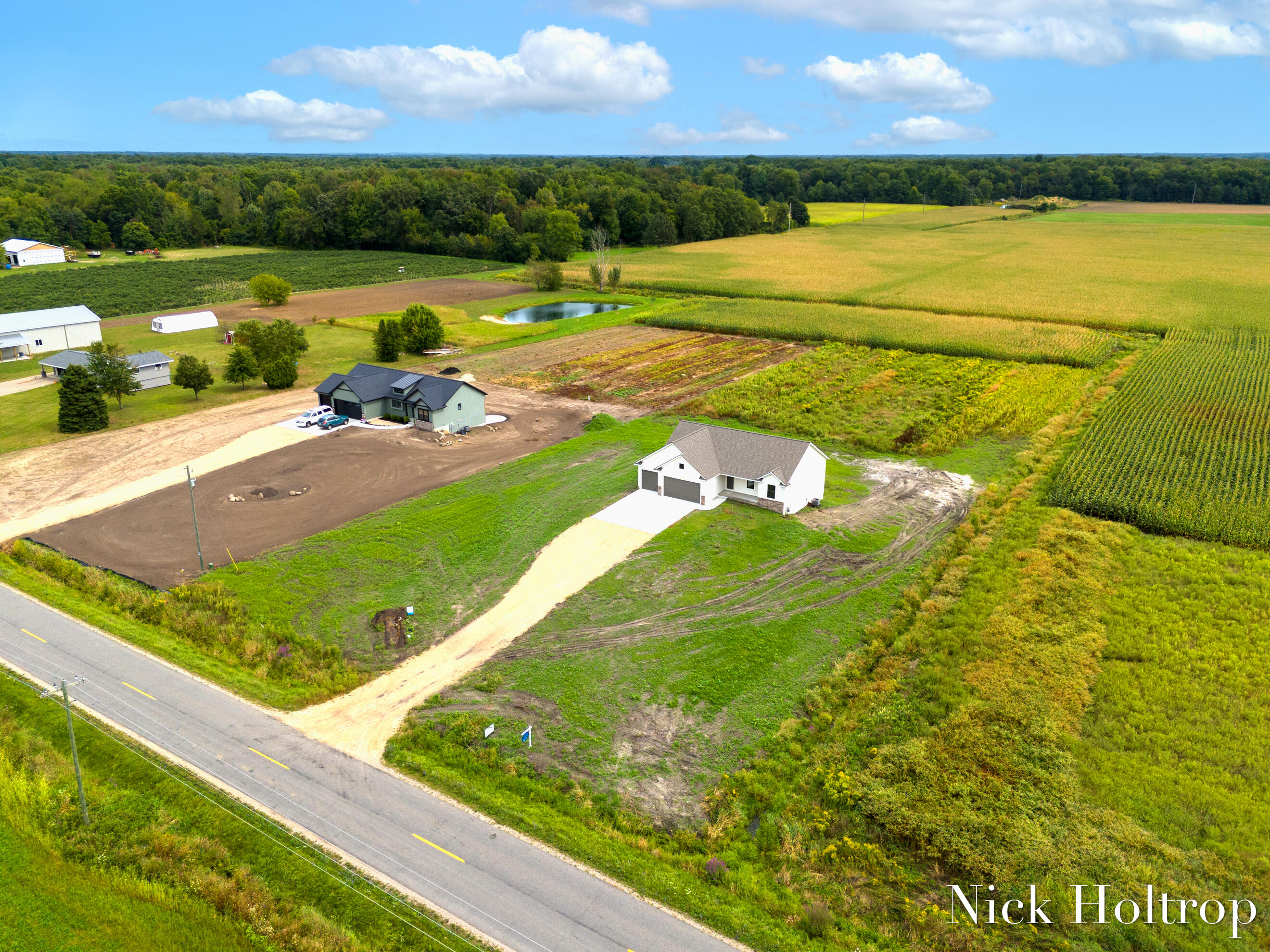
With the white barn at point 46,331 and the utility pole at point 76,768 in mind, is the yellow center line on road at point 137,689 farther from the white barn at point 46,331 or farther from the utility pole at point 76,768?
the white barn at point 46,331

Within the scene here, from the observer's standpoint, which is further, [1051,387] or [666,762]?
[1051,387]

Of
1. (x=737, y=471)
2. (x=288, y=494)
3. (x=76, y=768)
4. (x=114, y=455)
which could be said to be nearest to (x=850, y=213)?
(x=737, y=471)

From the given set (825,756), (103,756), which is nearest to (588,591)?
(825,756)

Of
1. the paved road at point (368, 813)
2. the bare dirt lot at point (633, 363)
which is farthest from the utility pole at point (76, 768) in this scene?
the bare dirt lot at point (633, 363)

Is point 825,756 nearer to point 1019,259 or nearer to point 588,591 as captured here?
point 588,591

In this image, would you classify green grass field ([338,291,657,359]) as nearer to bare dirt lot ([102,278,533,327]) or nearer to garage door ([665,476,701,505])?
bare dirt lot ([102,278,533,327])

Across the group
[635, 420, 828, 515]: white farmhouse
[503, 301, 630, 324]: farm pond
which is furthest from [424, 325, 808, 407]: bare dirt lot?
[635, 420, 828, 515]: white farmhouse
